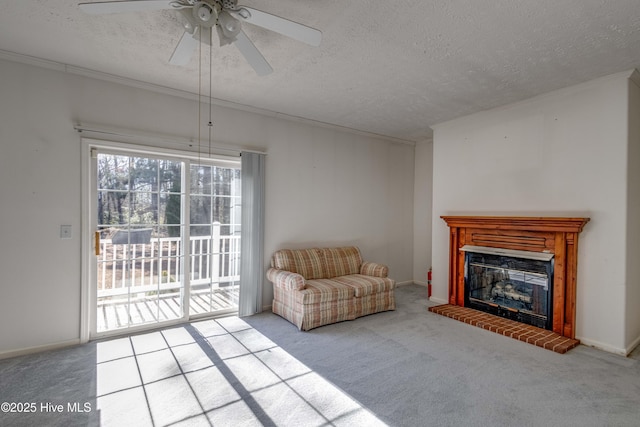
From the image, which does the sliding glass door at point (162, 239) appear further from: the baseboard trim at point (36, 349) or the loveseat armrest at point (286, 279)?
the loveseat armrest at point (286, 279)

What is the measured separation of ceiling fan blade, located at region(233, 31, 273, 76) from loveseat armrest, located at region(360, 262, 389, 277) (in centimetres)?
308

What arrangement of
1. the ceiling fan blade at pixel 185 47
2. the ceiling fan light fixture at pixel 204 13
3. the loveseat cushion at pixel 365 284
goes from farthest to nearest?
the loveseat cushion at pixel 365 284
the ceiling fan blade at pixel 185 47
the ceiling fan light fixture at pixel 204 13

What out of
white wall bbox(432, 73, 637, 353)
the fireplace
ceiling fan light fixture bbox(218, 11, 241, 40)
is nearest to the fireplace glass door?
the fireplace

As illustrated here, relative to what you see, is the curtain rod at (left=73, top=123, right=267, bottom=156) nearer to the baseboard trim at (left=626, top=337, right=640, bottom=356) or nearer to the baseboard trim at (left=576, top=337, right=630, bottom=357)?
the baseboard trim at (left=576, top=337, right=630, bottom=357)

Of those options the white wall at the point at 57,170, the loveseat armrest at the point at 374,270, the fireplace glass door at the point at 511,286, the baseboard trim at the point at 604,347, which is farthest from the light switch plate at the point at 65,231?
the baseboard trim at the point at 604,347

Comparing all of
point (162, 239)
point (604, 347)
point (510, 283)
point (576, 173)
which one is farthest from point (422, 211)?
point (162, 239)

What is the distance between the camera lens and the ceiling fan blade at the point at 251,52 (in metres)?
2.05

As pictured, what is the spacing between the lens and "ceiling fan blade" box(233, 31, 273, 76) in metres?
2.05

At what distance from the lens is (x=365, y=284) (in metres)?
4.07

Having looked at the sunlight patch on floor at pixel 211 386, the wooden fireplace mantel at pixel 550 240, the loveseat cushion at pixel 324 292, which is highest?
the wooden fireplace mantel at pixel 550 240

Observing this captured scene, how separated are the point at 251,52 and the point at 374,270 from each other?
3276 mm

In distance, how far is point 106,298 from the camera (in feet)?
11.2

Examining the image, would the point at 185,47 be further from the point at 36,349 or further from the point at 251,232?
the point at 36,349

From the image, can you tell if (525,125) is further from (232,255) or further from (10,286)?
(10,286)
